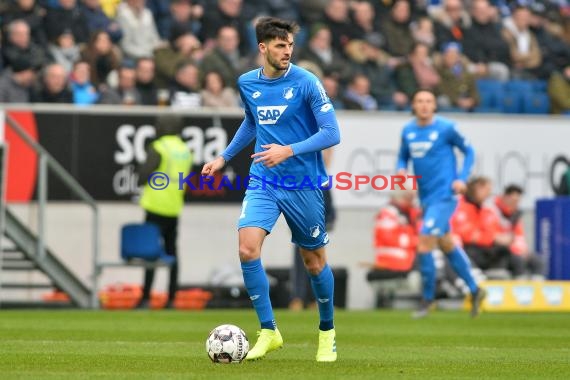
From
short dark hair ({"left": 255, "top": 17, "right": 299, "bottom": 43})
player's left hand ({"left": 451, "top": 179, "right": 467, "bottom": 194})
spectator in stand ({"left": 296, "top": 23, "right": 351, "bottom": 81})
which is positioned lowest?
player's left hand ({"left": 451, "top": 179, "right": 467, "bottom": 194})

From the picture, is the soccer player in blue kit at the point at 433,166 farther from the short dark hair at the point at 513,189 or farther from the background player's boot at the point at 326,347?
the background player's boot at the point at 326,347

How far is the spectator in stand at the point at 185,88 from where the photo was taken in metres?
20.7

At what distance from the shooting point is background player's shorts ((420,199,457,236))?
16609 millimetres

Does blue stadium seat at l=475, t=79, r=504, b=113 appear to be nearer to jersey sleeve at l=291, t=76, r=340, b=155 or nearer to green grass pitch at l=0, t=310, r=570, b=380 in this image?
green grass pitch at l=0, t=310, r=570, b=380

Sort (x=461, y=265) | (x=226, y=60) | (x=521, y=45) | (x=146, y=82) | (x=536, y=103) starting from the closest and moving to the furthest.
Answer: (x=461, y=265) → (x=146, y=82) → (x=226, y=60) → (x=536, y=103) → (x=521, y=45)

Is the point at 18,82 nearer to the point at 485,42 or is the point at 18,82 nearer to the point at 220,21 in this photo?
the point at 220,21

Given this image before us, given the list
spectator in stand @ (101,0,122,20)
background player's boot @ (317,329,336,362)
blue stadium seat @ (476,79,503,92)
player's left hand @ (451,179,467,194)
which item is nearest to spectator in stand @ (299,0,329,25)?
blue stadium seat @ (476,79,503,92)

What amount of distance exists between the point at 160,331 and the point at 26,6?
27.7 ft

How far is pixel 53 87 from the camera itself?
64.9ft

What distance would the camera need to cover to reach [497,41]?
25.8 metres

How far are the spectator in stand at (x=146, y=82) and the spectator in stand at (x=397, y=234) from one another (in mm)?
3813

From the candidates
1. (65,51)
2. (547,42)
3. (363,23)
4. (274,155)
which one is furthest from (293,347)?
(547,42)

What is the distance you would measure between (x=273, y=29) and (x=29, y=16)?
1181 cm

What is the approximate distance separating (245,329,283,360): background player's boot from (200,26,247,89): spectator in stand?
12.1m
